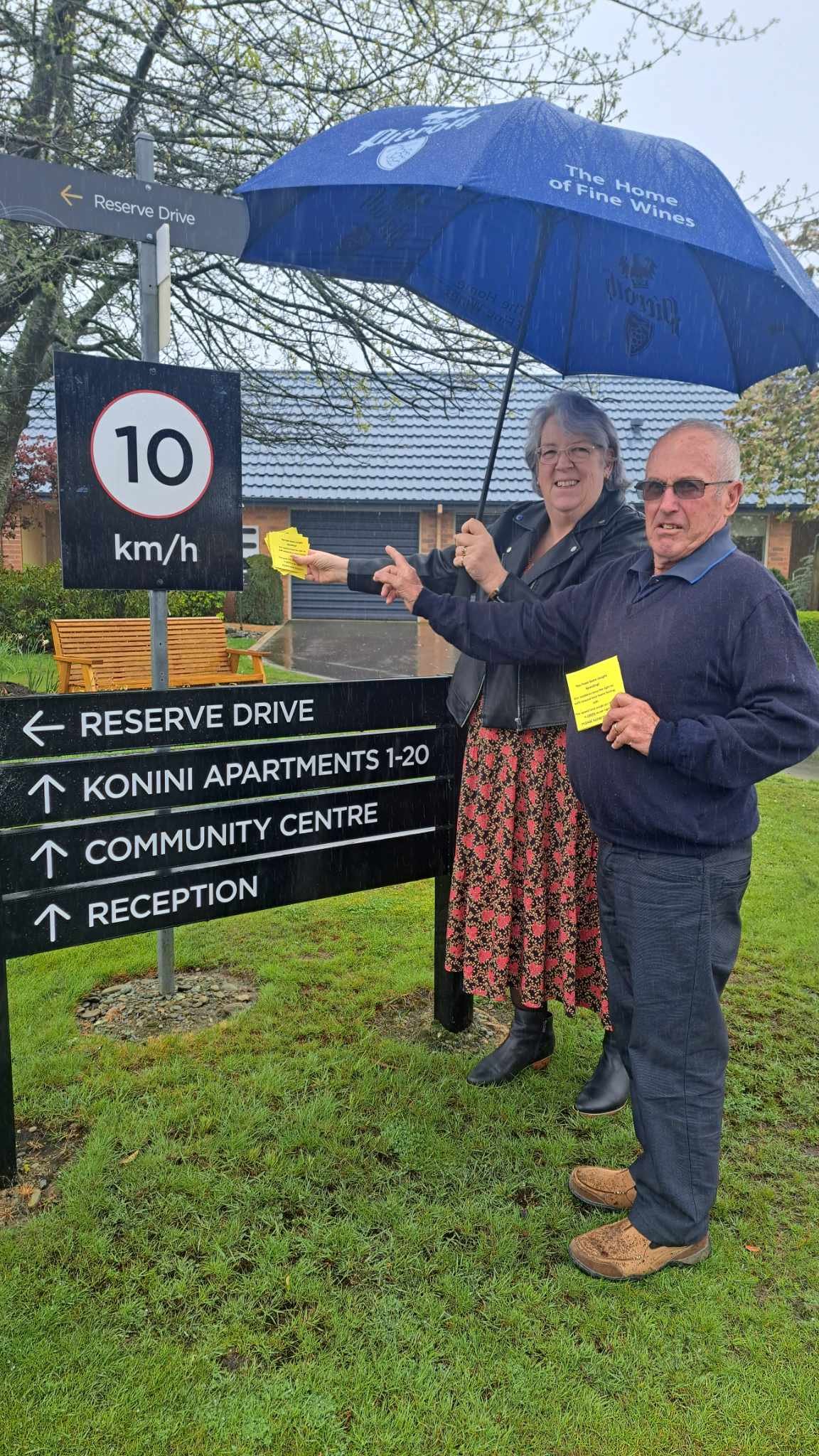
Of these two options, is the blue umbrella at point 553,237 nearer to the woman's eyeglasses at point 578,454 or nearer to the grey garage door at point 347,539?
the woman's eyeglasses at point 578,454

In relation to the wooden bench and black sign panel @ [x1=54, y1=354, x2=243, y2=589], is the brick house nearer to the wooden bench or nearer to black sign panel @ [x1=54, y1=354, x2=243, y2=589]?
the wooden bench

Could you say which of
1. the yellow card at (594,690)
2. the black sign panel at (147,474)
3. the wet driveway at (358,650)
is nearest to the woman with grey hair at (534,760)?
the black sign panel at (147,474)

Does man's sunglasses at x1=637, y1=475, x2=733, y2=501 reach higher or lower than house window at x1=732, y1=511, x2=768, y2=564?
lower

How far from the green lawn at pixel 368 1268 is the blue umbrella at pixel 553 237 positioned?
250cm

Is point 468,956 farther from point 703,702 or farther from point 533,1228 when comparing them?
point 703,702

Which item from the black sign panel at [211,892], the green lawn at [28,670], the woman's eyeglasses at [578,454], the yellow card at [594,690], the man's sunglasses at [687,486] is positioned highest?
the woman's eyeglasses at [578,454]

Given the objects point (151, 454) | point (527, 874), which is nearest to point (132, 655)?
point (151, 454)

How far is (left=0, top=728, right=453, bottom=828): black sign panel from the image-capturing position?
2.60 m

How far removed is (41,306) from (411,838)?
585 centimetres

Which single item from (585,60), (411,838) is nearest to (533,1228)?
(411,838)

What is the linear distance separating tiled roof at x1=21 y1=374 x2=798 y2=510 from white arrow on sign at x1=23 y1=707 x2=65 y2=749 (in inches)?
660

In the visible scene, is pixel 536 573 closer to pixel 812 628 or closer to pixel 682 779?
pixel 682 779

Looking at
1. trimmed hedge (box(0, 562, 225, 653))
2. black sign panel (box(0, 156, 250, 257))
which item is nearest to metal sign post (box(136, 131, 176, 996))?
black sign panel (box(0, 156, 250, 257))

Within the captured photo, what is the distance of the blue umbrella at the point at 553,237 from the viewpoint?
2287 mm
